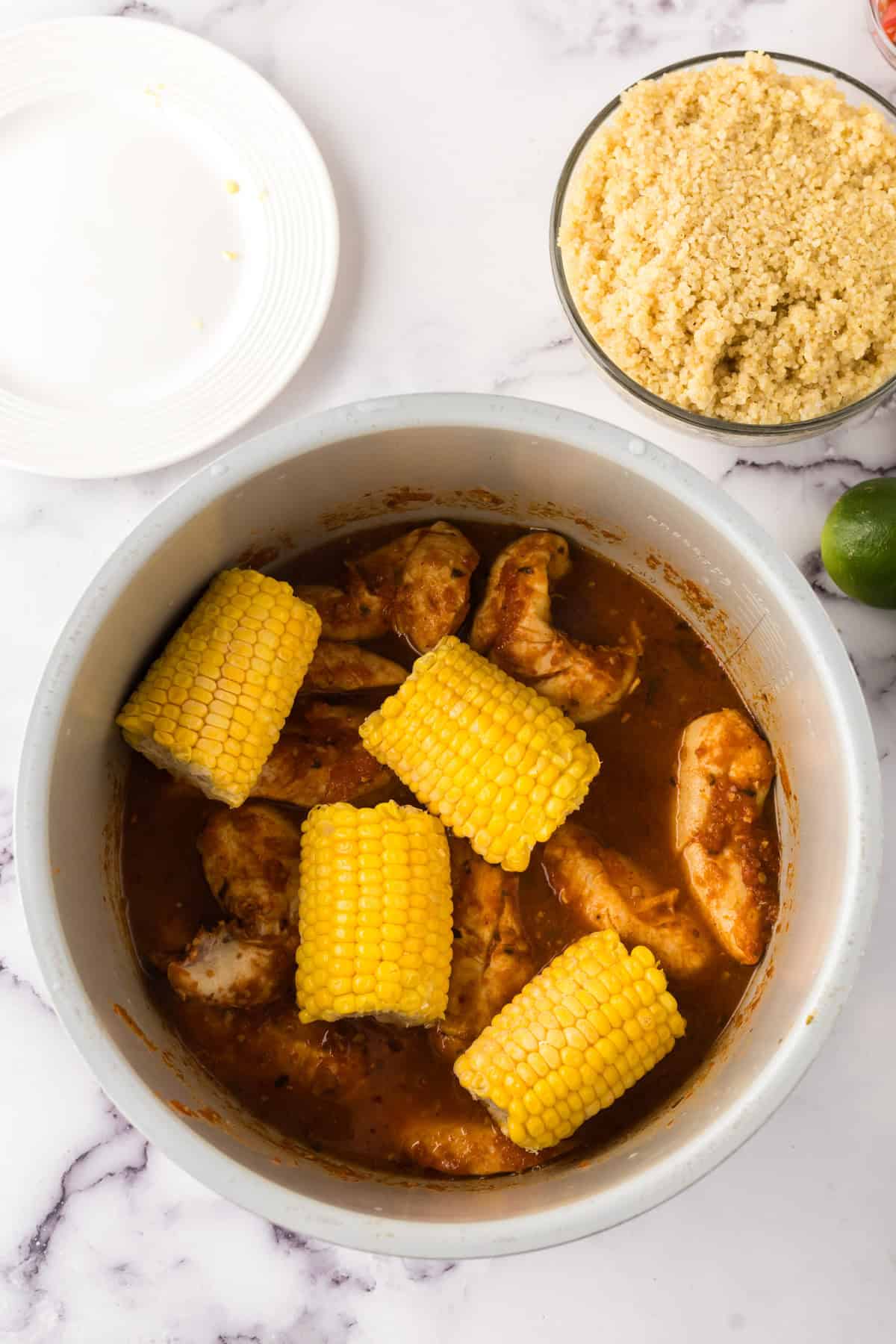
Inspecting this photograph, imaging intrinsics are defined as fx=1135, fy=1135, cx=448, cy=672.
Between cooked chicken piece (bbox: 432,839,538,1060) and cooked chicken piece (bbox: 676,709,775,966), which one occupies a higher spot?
cooked chicken piece (bbox: 676,709,775,966)

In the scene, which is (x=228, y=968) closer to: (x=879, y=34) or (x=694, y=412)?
(x=694, y=412)

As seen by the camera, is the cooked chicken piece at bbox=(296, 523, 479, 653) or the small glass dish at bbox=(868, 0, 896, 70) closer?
the cooked chicken piece at bbox=(296, 523, 479, 653)

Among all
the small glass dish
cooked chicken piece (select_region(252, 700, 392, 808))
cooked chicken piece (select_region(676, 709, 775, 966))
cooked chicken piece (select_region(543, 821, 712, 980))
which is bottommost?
cooked chicken piece (select_region(252, 700, 392, 808))

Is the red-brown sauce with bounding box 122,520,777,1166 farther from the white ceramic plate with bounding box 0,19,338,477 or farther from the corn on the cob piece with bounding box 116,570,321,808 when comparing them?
the white ceramic plate with bounding box 0,19,338,477

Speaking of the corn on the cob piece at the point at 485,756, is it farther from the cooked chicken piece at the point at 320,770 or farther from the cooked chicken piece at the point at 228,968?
the cooked chicken piece at the point at 228,968

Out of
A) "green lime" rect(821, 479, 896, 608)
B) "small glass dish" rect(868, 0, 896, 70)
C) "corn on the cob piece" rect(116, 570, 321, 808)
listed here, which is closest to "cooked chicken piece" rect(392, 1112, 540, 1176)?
"corn on the cob piece" rect(116, 570, 321, 808)

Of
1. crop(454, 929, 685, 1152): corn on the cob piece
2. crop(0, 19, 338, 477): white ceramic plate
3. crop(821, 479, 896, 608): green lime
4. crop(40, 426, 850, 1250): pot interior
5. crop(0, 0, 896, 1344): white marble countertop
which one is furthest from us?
crop(0, 19, 338, 477): white ceramic plate

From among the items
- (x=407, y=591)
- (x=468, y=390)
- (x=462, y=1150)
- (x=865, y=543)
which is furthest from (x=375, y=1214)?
(x=468, y=390)
